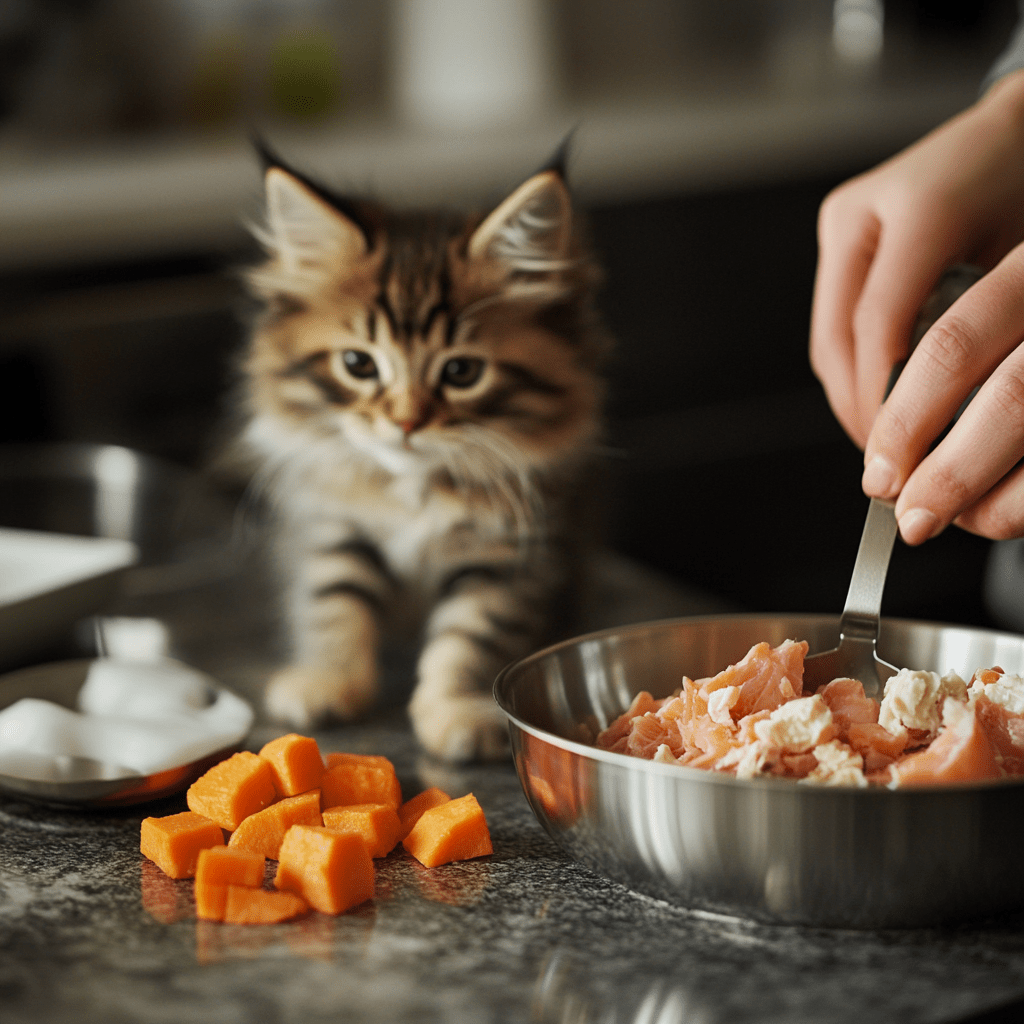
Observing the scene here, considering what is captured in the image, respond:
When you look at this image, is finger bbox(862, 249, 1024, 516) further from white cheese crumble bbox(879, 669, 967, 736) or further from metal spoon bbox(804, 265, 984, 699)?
white cheese crumble bbox(879, 669, 967, 736)

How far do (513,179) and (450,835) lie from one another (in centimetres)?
227

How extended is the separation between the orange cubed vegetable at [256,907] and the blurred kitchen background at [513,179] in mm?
2032

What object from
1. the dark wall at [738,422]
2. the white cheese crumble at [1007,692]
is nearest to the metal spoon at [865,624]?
the white cheese crumble at [1007,692]

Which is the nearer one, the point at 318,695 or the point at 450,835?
the point at 450,835

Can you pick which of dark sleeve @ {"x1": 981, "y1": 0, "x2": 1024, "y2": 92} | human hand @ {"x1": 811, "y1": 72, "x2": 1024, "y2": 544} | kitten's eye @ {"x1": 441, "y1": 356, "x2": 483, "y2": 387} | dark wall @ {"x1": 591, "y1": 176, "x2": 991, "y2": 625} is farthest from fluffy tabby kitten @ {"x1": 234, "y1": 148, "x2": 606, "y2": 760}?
dark wall @ {"x1": 591, "y1": 176, "x2": 991, "y2": 625}

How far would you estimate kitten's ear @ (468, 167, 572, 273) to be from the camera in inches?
46.4

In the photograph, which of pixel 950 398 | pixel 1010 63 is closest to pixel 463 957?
pixel 950 398

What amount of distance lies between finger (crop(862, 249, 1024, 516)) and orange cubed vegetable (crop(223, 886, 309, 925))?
0.54 meters

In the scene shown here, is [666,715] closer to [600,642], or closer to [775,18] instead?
[600,642]

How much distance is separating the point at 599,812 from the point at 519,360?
2.02 ft

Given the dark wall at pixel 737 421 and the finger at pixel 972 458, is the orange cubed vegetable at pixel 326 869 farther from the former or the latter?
the dark wall at pixel 737 421

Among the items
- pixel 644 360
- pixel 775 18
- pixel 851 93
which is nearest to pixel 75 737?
pixel 644 360

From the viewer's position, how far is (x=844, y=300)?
4.01 feet

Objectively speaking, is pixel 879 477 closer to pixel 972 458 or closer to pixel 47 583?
pixel 972 458
